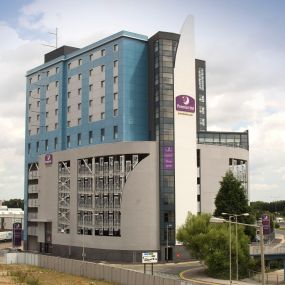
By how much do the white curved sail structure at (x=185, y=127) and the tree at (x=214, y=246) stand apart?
18525mm

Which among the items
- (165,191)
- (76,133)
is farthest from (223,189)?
(76,133)

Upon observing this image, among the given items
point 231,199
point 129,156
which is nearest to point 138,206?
point 129,156

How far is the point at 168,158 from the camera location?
107m

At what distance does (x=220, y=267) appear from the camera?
81812 mm

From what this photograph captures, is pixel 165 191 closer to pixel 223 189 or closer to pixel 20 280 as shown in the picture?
pixel 223 189

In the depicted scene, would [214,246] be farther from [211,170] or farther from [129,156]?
[211,170]

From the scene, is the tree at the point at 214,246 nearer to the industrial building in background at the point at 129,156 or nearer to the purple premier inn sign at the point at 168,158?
the industrial building in background at the point at 129,156

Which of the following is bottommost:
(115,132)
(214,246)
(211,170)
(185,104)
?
(214,246)

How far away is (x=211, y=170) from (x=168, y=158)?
15179mm

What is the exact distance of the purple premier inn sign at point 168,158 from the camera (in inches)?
4188

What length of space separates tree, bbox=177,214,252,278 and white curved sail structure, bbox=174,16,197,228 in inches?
729

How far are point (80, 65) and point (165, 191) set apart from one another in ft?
131

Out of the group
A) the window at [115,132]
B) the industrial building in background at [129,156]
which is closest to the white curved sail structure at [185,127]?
the industrial building in background at [129,156]

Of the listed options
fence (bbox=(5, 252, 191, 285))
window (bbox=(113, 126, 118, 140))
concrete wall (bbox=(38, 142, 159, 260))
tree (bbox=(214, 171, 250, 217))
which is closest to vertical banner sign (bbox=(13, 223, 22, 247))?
concrete wall (bbox=(38, 142, 159, 260))
